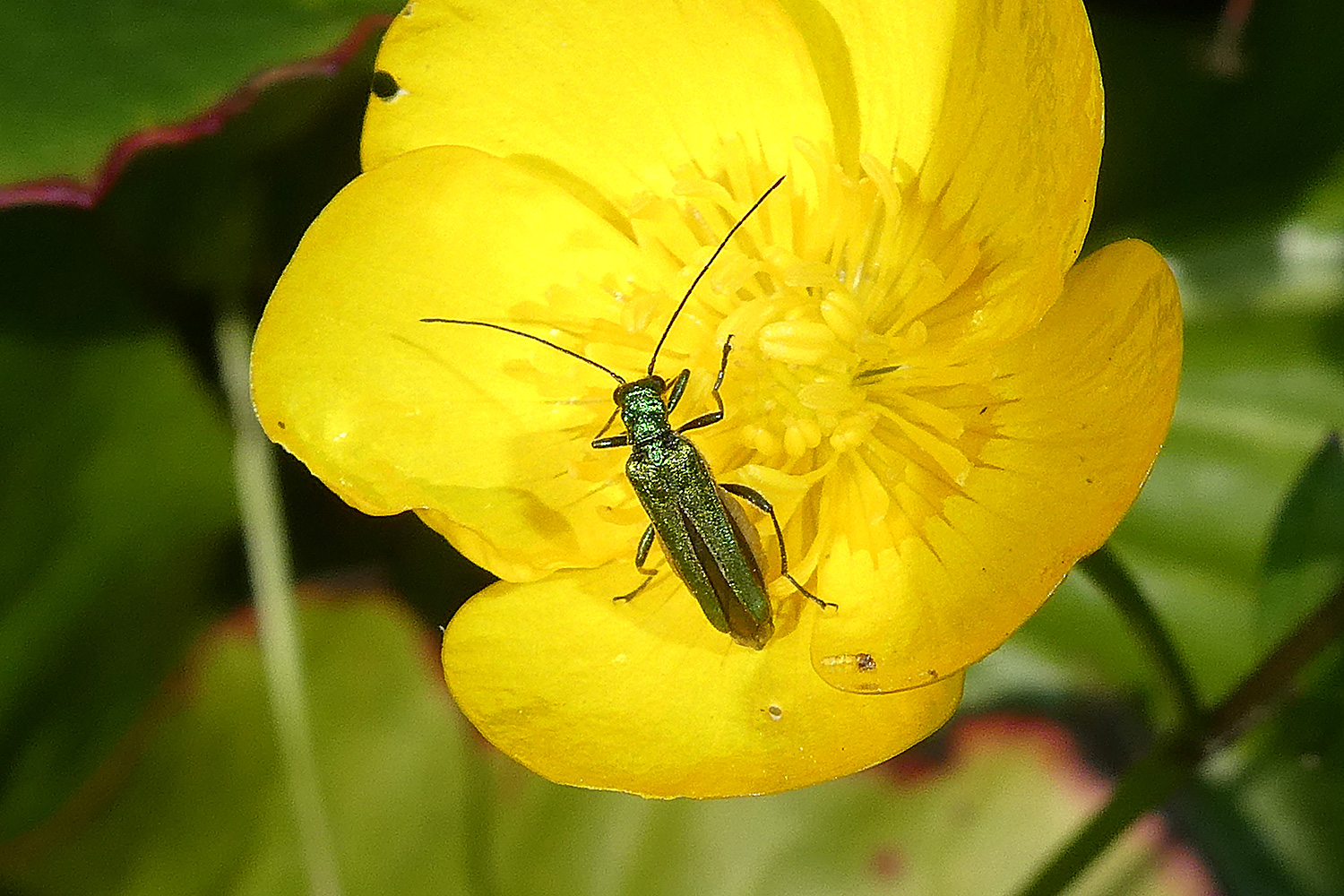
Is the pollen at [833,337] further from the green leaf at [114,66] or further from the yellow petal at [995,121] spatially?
the green leaf at [114,66]

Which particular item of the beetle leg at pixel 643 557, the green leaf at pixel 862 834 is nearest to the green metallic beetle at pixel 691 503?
the beetle leg at pixel 643 557

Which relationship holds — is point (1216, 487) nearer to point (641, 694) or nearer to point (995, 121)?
point (995, 121)

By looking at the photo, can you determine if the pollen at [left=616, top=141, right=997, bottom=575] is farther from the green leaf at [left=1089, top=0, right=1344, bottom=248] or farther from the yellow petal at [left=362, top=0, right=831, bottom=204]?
the green leaf at [left=1089, top=0, right=1344, bottom=248]

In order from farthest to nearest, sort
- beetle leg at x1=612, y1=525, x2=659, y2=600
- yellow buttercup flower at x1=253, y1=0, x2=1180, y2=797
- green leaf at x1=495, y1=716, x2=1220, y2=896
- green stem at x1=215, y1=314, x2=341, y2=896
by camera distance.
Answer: green stem at x1=215, y1=314, x2=341, y2=896
green leaf at x1=495, y1=716, x2=1220, y2=896
beetle leg at x1=612, y1=525, x2=659, y2=600
yellow buttercup flower at x1=253, y1=0, x2=1180, y2=797

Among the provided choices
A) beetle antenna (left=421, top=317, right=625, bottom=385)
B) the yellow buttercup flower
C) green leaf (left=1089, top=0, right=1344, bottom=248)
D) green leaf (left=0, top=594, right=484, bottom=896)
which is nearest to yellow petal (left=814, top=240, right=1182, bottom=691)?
the yellow buttercup flower

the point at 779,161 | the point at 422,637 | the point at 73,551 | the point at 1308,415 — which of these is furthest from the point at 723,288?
the point at 73,551

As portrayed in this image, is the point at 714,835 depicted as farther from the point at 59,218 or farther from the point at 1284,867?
the point at 59,218

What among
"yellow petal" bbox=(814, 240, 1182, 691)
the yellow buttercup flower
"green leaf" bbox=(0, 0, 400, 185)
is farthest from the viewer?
"green leaf" bbox=(0, 0, 400, 185)
